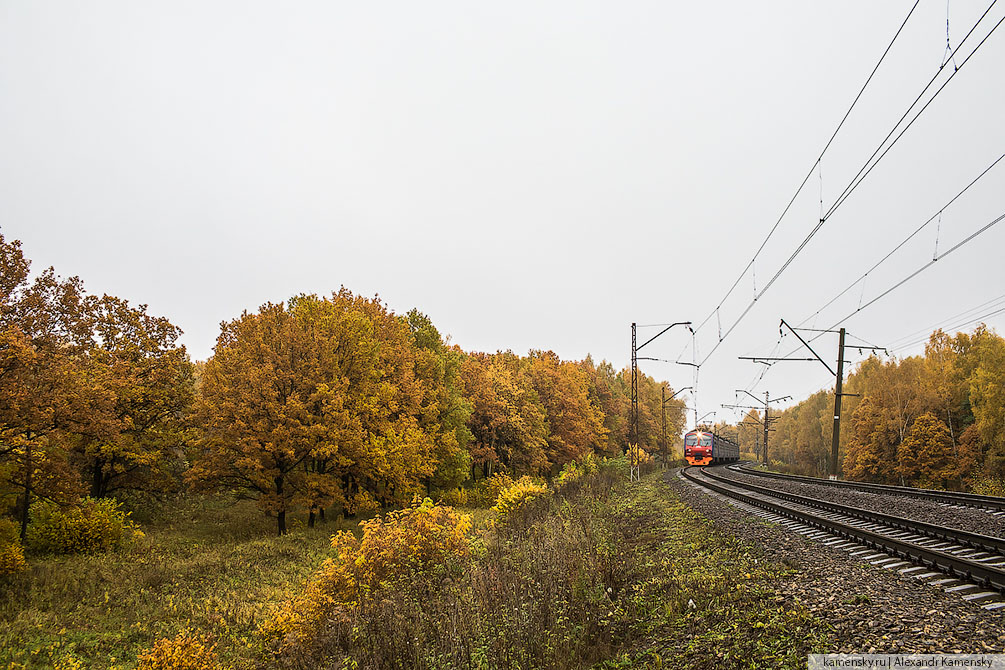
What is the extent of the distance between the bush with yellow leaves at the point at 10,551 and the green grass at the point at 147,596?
479 mm

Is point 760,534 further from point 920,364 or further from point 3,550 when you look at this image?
point 920,364

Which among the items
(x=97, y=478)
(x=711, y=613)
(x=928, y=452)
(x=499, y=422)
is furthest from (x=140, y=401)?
(x=928, y=452)

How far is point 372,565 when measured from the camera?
1333cm

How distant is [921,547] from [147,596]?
63.1 feet

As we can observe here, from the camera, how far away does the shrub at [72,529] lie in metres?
18.6

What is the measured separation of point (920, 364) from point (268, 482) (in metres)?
77.2

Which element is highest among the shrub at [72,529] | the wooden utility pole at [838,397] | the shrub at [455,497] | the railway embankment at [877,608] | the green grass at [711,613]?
the wooden utility pole at [838,397]

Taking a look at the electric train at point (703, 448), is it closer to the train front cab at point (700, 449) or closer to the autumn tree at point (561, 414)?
the train front cab at point (700, 449)

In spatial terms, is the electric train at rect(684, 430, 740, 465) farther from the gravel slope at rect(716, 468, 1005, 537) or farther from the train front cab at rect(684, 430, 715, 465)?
the gravel slope at rect(716, 468, 1005, 537)

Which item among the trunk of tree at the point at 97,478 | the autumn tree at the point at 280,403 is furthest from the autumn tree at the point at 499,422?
the trunk of tree at the point at 97,478

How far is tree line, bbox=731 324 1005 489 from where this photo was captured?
124 ft

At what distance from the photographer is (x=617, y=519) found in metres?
17.0

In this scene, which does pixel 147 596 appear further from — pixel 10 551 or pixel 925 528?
pixel 925 528

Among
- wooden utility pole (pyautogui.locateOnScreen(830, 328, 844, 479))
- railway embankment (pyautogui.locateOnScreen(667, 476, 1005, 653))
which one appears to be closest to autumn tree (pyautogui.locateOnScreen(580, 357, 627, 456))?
wooden utility pole (pyautogui.locateOnScreen(830, 328, 844, 479))
